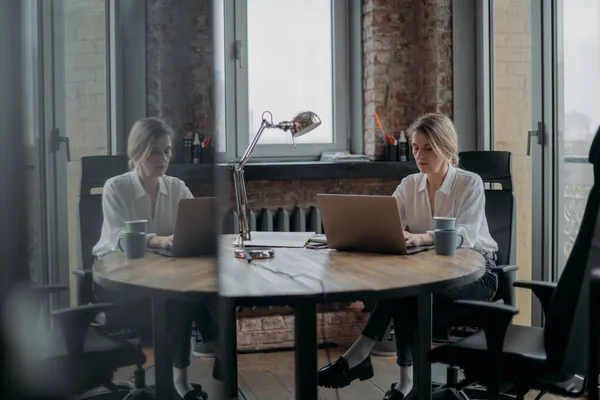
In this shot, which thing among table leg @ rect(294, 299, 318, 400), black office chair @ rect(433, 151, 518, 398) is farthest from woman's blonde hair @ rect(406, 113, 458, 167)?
table leg @ rect(294, 299, 318, 400)

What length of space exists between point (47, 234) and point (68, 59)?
0.05m

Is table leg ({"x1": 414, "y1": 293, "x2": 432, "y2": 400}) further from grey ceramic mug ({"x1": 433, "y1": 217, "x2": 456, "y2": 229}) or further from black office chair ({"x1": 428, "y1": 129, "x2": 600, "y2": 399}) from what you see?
grey ceramic mug ({"x1": 433, "y1": 217, "x2": 456, "y2": 229})

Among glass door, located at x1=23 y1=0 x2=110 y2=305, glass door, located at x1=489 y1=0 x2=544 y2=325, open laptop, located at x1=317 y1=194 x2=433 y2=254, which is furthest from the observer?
glass door, located at x1=489 y1=0 x2=544 y2=325

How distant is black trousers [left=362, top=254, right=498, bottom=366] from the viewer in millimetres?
2740

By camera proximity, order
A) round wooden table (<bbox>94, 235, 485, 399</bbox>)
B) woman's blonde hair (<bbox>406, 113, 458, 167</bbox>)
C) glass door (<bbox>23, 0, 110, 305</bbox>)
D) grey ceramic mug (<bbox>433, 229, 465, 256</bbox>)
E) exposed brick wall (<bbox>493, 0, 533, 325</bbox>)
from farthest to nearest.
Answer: exposed brick wall (<bbox>493, 0, 533, 325</bbox>)
woman's blonde hair (<bbox>406, 113, 458, 167</bbox>)
grey ceramic mug (<bbox>433, 229, 465, 256</bbox>)
round wooden table (<bbox>94, 235, 485, 399</bbox>)
glass door (<bbox>23, 0, 110, 305</bbox>)

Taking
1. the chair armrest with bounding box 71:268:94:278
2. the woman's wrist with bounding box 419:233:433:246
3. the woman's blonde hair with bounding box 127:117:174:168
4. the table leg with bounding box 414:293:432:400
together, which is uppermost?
the woman's blonde hair with bounding box 127:117:174:168

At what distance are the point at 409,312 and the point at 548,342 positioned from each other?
2.37 feet

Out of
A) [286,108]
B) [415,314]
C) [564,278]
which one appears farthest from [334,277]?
[286,108]

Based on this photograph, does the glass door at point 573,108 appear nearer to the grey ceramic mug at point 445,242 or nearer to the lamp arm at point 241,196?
the grey ceramic mug at point 445,242

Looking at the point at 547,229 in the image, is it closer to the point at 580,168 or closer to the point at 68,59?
the point at 580,168

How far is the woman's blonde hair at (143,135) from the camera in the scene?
19 centimetres

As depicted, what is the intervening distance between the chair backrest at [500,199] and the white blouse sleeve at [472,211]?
0.16m

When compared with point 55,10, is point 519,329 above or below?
below

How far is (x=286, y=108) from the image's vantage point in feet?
13.5
